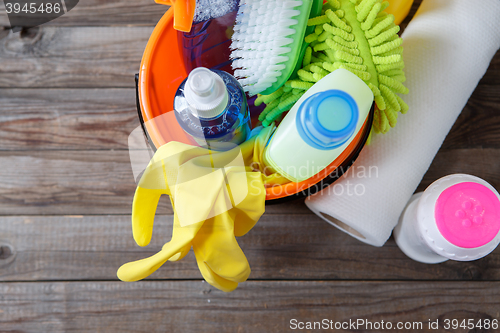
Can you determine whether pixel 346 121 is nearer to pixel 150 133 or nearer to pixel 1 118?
pixel 150 133

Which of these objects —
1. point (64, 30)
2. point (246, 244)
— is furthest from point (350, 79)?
point (64, 30)

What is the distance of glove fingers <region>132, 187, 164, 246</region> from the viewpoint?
0.31 m

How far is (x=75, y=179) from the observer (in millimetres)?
470

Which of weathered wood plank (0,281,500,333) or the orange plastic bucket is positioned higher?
the orange plastic bucket

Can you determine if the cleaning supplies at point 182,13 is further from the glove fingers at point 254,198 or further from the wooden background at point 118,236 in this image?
the wooden background at point 118,236

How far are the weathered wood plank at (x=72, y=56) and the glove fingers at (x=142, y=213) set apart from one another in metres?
0.23

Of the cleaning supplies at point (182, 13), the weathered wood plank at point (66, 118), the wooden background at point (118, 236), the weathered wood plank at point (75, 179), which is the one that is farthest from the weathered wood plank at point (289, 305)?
the cleaning supplies at point (182, 13)

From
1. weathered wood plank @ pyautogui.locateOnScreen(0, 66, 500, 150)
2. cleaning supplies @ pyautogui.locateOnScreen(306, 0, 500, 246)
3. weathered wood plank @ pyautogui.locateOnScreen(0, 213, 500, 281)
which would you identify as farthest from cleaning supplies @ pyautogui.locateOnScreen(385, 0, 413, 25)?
weathered wood plank @ pyautogui.locateOnScreen(0, 213, 500, 281)

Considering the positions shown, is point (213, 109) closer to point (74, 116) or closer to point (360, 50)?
point (360, 50)

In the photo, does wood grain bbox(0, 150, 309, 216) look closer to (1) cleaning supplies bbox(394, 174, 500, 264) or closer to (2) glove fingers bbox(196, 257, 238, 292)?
(2) glove fingers bbox(196, 257, 238, 292)

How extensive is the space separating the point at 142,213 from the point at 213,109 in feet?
0.40

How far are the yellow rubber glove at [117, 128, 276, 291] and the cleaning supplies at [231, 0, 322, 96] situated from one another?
0.07m

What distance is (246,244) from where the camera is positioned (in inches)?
17.8

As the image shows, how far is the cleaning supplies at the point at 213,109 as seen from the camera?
25 centimetres
